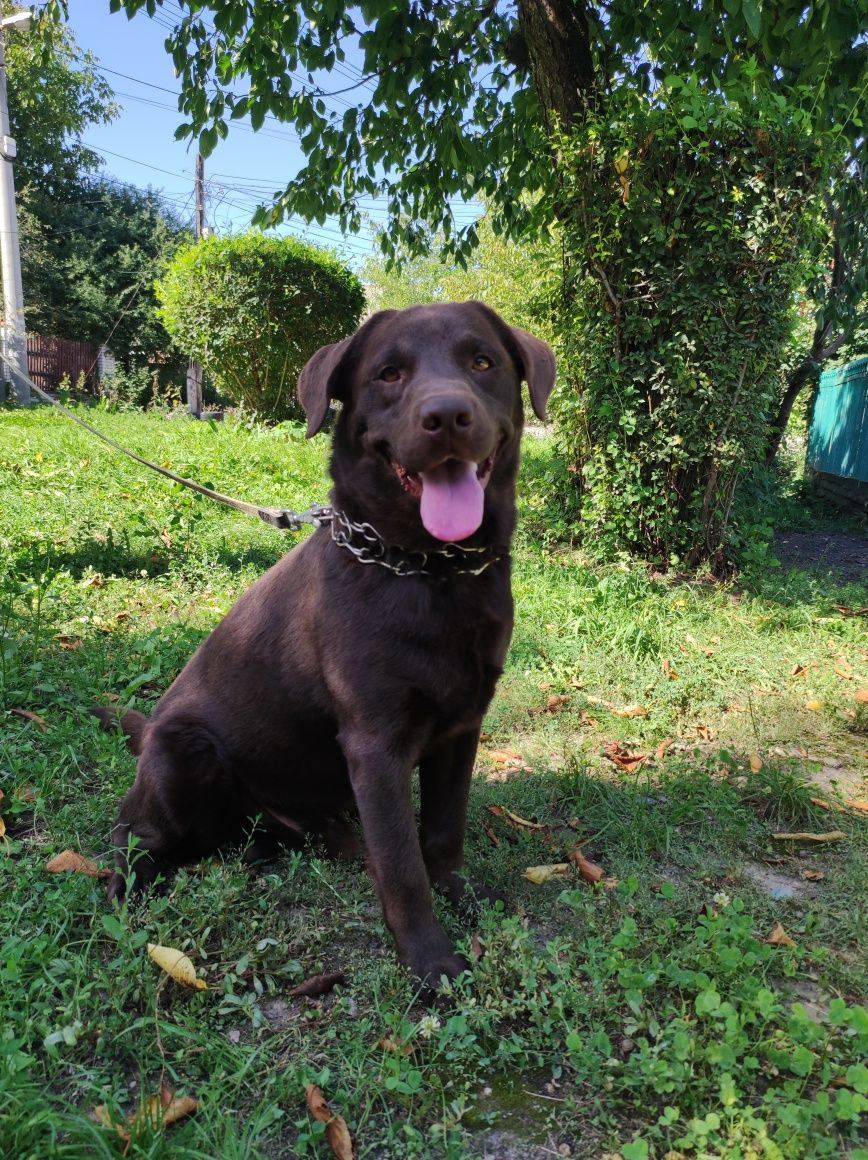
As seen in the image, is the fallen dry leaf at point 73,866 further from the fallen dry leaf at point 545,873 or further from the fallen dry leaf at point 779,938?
the fallen dry leaf at point 779,938

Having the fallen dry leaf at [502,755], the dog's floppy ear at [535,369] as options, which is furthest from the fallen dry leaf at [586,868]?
the dog's floppy ear at [535,369]

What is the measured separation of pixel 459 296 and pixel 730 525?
22644 millimetres

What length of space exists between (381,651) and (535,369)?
3.39 feet

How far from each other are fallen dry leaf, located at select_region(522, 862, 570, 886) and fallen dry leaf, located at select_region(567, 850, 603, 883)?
0.04 m

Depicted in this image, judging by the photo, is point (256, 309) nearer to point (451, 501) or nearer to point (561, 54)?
point (561, 54)

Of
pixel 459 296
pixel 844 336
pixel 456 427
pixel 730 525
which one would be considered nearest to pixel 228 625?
pixel 456 427

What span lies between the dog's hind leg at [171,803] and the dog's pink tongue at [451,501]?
1.04m

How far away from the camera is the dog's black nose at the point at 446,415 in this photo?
1.98 metres

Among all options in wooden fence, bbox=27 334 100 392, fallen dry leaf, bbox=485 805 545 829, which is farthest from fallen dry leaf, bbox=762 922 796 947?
wooden fence, bbox=27 334 100 392

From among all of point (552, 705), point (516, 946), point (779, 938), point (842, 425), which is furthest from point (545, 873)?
point (842, 425)

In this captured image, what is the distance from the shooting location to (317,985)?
2.03m

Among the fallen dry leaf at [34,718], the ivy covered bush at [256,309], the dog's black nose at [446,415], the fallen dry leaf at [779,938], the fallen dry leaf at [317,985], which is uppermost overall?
the ivy covered bush at [256,309]

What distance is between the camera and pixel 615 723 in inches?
149

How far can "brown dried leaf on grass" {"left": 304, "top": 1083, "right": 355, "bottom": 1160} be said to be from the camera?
61.1 inches
